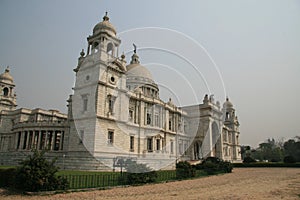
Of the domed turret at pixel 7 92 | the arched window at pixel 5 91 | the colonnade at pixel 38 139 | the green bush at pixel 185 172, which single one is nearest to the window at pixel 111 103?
the colonnade at pixel 38 139

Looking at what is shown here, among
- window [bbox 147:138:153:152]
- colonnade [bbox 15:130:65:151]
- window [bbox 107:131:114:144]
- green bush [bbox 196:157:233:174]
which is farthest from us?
window [bbox 147:138:153:152]

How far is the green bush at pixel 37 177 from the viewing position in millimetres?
13180

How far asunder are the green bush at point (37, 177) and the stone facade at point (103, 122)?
10235 mm

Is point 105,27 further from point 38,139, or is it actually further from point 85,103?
point 38,139

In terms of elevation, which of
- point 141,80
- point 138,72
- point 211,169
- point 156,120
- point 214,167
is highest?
point 138,72

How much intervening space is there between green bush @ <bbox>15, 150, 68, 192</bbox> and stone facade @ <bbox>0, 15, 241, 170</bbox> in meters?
10.2

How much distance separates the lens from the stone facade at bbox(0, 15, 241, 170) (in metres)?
28.3

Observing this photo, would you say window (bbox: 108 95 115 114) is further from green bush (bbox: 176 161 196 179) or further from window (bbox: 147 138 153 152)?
green bush (bbox: 176 161 196 179)

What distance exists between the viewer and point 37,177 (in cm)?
1321

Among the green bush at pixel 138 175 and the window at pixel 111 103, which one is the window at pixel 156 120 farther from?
the green bush at pixel 138 175

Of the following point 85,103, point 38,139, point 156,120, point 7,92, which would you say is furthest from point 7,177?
point 7,92

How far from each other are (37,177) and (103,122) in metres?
15.7

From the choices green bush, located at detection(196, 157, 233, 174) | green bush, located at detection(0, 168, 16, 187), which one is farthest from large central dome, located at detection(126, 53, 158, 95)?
green bush, located at detection(0, 168, 16, 187)

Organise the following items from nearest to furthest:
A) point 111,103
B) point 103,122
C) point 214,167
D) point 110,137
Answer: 1. point 214,167
2. point 103,122
3. point 110,137
4. point 111,103
